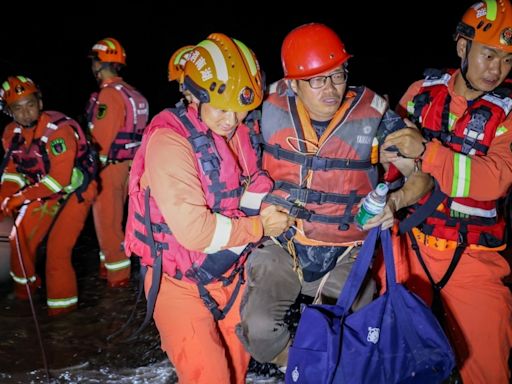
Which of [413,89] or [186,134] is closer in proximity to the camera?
[186,134]

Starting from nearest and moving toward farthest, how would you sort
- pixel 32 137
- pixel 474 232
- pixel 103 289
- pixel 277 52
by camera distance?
pixel 474 232 < pixel 32 137 < pixel 103 289 < pixel 277 52

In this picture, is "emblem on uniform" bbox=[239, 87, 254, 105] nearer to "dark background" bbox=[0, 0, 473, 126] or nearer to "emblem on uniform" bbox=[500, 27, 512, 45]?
"emblem on uniform" bbox=[500, 27, 512, 45]

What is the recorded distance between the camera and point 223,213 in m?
2.55

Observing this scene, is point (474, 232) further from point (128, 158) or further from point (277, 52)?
point (277, 52)

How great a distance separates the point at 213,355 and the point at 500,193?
5.84 feet

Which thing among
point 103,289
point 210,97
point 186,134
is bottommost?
point 103,289

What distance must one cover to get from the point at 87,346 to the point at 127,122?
2539mm

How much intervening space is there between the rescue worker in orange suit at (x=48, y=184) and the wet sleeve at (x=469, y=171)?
333cm

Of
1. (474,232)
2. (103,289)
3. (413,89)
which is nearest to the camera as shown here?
(474,232)

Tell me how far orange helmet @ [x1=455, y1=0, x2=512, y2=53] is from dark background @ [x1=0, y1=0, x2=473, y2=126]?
14986 mm

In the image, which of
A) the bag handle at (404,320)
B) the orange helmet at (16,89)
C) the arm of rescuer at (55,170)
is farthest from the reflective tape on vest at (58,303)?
the bag handle at (404,320)

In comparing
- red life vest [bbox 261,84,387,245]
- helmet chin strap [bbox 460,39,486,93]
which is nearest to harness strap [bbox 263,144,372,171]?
red life vest [bbox 261,84,387,245]

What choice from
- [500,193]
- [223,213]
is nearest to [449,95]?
[500,193]

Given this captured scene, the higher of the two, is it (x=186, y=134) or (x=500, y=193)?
(x=186, y=134)
